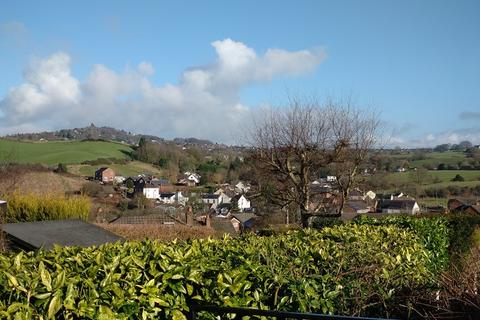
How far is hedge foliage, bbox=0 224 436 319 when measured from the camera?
2977 mm

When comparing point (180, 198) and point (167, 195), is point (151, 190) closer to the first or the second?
point (167, 195)

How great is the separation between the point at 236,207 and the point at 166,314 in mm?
48602

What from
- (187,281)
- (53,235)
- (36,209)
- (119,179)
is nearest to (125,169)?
(119,179)

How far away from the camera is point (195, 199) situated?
188ft

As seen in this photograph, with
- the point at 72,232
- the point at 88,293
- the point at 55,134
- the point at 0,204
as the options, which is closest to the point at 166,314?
the point at 88,293

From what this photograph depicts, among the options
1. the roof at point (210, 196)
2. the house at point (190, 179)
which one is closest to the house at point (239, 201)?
the roof at point (210, 196)

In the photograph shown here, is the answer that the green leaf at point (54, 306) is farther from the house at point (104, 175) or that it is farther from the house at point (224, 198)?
the house at point (224, 198)

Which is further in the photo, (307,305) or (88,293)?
(307,305)

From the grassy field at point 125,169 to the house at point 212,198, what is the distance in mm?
11144

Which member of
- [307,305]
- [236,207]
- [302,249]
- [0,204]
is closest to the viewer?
[307,305]

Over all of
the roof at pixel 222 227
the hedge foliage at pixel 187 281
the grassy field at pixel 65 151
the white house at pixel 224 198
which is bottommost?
the white house at pixel 224 198

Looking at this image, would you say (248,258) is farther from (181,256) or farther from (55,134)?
A: (55,134)

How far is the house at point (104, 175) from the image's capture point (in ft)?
195

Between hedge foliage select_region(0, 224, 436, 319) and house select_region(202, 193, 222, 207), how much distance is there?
57.1 metres
